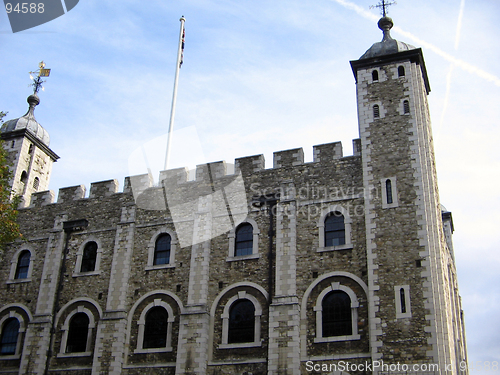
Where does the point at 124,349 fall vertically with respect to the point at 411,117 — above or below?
below

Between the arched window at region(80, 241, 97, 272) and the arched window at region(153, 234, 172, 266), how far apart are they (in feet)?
10.7

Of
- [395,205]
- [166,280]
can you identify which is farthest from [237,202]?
[395,205]

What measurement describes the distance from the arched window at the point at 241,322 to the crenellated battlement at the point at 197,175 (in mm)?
6128

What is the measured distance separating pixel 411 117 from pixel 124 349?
15.7 m

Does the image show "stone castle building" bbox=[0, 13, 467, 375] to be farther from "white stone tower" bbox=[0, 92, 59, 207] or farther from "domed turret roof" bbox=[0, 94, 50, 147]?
"domed turret roof" bbox=[0, 94, 50, 147]

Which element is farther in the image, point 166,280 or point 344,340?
point 166,280

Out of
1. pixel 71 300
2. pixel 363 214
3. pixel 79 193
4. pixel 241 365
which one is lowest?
pixel 241 365

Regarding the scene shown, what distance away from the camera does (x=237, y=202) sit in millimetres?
26125

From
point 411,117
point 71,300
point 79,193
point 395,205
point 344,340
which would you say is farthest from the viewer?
point 79,193

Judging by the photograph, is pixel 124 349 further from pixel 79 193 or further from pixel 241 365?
pixel 79 193

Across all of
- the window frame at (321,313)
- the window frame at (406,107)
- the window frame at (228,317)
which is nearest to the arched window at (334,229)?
the window frame at (321,313)

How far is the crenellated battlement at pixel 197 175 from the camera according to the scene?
25.7 metres

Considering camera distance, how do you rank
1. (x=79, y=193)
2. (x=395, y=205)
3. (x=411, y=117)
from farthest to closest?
1. (x=79, y=193)
2. (x=411, y=117)
3. (x=395, y=205)

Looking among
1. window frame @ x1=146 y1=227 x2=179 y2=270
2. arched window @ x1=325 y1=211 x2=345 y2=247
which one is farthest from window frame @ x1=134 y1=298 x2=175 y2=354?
arched window @ x1=325 y1=211 x2=345 y2=247
